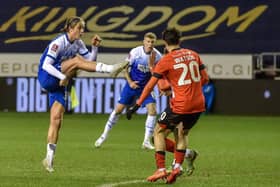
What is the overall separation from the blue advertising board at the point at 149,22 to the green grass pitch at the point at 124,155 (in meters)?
8.31

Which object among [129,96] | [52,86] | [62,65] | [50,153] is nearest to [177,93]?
[62,65]

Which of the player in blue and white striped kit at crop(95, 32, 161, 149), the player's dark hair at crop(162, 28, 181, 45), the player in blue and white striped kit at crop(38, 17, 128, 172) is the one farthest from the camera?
the player in blue and white striped kit at crop(95, 32, 161, 149)

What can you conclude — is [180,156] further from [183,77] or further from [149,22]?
[149,22]

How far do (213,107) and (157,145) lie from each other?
664 inches

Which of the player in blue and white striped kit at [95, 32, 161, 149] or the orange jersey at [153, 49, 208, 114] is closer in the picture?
the orange jersey at [153, 49, 208, 114]

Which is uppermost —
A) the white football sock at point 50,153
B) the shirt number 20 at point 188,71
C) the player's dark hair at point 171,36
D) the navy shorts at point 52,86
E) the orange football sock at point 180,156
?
the player's dark hair at point 171,36

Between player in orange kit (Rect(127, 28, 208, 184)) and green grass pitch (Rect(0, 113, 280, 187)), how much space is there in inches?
13.9

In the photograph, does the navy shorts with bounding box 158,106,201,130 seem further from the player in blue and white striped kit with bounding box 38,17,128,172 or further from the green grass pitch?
the player in blue and white striped kit with bounding box 38,17,128,172

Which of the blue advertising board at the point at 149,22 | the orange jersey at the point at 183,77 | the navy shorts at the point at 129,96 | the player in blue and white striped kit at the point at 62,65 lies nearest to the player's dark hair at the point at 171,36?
the orange jersey at the point at 183,77

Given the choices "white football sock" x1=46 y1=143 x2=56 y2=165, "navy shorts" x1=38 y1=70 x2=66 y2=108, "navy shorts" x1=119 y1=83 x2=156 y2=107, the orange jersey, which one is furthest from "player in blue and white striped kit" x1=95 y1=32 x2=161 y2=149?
the orange jersey

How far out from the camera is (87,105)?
2698cm

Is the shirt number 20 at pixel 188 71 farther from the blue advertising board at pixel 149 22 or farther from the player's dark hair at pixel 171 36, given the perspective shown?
the blue advertising board at pixel 149 22

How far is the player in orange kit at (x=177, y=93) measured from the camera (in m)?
10.3

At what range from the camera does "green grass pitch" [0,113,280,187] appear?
422 inches
